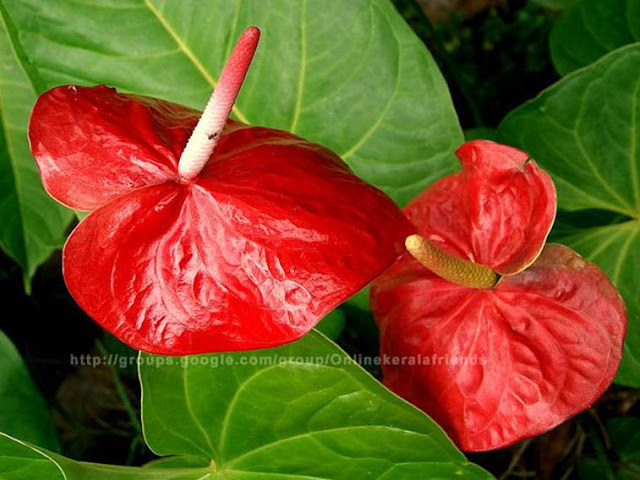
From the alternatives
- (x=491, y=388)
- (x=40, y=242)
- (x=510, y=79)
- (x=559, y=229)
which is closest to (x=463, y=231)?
(x=491, y=388)

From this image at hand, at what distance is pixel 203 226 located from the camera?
0.54m

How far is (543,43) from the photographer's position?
1.33 m

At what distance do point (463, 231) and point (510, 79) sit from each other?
0.70 metres

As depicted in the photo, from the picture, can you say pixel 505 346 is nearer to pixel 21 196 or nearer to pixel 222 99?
pixel 222 99

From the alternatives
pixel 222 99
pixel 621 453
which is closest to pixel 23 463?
pixel 222 99

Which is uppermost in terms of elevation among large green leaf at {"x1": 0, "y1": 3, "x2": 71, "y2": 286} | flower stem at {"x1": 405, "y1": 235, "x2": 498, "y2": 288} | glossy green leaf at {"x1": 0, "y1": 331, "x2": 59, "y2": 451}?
flower stem at {"x1": 405, "y1": 235, "x2": 498, "y2": 288}

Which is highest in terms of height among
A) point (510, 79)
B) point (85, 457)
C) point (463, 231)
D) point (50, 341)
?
point (463, 231)

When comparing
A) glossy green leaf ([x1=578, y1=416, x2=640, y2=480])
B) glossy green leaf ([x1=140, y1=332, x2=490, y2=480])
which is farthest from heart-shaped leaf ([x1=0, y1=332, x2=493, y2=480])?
glossy green leaf ([x1=578, y1=416, x2=640, y2=480])

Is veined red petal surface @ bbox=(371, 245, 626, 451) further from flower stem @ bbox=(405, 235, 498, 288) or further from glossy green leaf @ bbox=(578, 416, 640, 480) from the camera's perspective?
glossy green leaf @ bbox=(578, 416, 640, 480)

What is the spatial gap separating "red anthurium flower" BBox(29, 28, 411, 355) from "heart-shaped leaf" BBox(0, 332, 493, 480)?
9 centimetres

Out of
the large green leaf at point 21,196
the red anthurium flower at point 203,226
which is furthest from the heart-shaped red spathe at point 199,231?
the large green leaf at point 21,196

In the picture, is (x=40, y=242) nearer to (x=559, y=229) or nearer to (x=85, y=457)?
(x=85, y=457)

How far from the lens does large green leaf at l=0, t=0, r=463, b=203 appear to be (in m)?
0.78

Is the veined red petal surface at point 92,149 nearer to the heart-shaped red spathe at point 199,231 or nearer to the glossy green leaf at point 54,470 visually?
the heart-shaped red spathe at point 199,231
